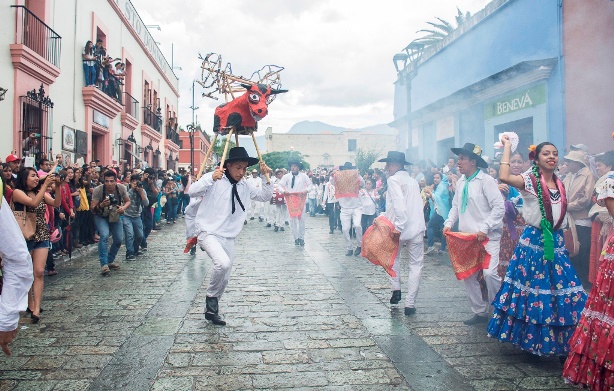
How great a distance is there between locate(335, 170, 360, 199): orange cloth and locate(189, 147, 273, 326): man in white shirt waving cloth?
206 inches

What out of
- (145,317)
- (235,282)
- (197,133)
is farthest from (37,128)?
(197,133)

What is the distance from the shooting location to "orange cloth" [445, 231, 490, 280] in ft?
17.0

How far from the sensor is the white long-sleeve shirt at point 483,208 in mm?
5113

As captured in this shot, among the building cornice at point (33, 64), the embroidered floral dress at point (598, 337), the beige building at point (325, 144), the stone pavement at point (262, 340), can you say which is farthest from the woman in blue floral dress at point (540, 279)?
the beige building at point (325, 144)

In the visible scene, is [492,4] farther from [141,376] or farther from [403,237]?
[141,376]

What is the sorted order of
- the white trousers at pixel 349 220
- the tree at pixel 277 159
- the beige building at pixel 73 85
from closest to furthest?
the white trousers at pixel 349 220, the beige building at pixel 73 85, the tree at pixel 277 159

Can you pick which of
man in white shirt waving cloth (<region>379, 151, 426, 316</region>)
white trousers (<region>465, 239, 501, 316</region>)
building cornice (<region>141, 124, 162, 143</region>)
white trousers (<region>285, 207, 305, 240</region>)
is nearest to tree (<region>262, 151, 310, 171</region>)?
building cornice (<region>141, 124, 162, 143</region>)

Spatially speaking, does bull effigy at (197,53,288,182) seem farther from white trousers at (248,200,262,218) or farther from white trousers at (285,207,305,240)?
white trousers at (248,200,262,218)

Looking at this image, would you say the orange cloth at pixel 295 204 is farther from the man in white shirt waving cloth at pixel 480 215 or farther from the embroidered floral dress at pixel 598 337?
the embroidered floral dress at pixel 598 337

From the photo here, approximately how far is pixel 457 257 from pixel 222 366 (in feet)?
8.55

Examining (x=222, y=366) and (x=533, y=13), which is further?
(x=533, y=13)

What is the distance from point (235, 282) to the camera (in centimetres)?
736

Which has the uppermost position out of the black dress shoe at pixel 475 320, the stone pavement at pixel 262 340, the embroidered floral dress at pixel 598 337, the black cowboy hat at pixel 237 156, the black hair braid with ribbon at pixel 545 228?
the black cowboy hat at pixel 237 156

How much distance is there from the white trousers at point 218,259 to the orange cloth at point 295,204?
21.3 ft
